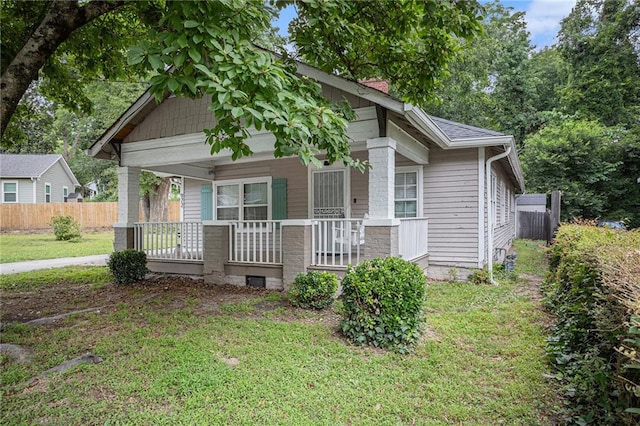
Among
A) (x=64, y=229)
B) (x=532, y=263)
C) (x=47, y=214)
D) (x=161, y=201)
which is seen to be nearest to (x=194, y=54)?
(x=532, y=263)

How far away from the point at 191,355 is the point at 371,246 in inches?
123

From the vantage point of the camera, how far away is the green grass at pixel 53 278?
7727 mm

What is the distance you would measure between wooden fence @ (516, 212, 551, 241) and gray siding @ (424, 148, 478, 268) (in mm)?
13508

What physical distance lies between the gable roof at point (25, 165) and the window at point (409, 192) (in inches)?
1018

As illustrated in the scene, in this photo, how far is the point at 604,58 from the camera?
64.6 ft

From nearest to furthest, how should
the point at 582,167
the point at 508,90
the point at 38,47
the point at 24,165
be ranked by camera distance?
the point at 38,47 < the point at 582,167 < the point at 24,165 < the point at 508,90

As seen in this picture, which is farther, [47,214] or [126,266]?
[47,214]

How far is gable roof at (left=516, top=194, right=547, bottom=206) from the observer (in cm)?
2303

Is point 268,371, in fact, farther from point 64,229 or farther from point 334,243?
point 64,229

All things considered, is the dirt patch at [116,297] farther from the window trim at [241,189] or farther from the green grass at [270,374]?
the window trim at [241,189]

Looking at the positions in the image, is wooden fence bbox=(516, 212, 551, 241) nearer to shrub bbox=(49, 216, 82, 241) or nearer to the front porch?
the front porch

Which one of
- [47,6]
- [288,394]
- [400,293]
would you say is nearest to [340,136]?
[400,293]

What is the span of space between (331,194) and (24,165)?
1017 inches

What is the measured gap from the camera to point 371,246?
583 centimetres
